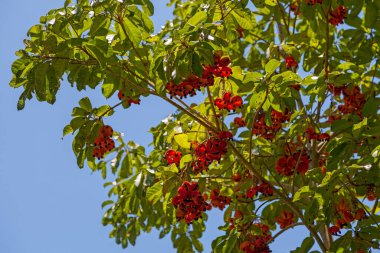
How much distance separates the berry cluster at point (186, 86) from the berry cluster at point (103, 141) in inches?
33.3

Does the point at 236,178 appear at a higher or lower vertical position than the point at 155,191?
higher

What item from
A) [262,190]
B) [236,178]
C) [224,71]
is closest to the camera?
[224,71]

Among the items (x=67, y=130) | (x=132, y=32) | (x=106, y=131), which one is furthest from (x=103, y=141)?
(x=132, y=32)

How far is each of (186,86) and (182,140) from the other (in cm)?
67

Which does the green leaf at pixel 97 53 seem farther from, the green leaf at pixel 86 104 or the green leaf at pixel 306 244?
the green leaf at pixel 306 244

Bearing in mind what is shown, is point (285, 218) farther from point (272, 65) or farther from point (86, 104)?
point (86, 104)

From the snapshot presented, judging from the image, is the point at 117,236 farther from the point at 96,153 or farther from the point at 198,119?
the point at 198,119

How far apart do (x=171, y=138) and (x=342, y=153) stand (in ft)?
4.15

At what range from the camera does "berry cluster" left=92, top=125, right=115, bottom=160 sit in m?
3.89

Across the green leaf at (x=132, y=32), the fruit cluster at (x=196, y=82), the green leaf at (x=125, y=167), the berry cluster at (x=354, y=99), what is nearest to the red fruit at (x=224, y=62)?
the fruit cluster at (x=196, y=82)

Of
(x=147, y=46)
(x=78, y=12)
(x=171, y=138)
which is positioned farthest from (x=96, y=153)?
(x=78, y=12)

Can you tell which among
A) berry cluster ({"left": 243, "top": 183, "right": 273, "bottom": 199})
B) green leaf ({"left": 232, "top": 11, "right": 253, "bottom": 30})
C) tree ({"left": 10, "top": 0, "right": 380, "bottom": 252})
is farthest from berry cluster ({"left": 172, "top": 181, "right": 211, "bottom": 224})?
green leaf ({"left": 232, "top": 11, "right": 253, "bottom": 30})

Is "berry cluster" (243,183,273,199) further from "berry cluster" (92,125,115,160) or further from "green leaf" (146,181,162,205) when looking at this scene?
"berry cluster" (92,125,115,160)

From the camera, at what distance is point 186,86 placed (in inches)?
127
